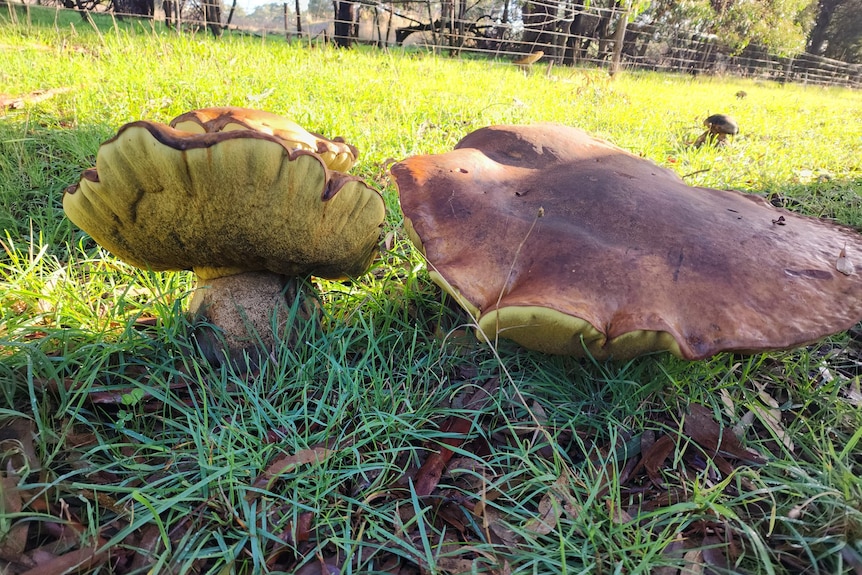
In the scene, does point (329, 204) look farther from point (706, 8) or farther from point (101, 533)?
point (706, 8)

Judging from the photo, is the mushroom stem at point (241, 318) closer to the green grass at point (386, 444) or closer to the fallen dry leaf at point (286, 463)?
the green grass at point (386, 444)

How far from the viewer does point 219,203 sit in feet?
4.07

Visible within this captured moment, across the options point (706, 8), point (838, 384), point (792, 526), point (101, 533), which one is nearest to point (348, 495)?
point (101, 533)

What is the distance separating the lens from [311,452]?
1385 mm

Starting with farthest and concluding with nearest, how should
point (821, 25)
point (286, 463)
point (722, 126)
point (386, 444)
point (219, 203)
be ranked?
point (821, 25)
point (722, 126)
point (386, 444)
point (286, 463)
point (219, 203)

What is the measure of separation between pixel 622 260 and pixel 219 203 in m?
1.10

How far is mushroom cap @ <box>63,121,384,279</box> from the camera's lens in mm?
1095

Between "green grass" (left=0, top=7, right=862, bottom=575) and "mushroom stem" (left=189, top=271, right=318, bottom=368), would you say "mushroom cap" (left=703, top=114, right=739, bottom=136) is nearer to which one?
"green grass" (left=0, top=7, right=862, bottom=575)

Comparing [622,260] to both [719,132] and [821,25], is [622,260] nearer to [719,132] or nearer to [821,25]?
[719,132]

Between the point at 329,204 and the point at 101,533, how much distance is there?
3.30ft

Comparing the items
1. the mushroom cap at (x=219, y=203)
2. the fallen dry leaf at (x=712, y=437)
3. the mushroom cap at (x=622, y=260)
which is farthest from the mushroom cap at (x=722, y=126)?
the mushroom cap at (x=219, y=203)

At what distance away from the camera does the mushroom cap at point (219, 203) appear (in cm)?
109

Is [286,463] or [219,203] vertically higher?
[219,203]

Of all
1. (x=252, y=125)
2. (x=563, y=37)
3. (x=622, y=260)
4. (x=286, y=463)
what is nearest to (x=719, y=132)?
(x=622, y=260)
